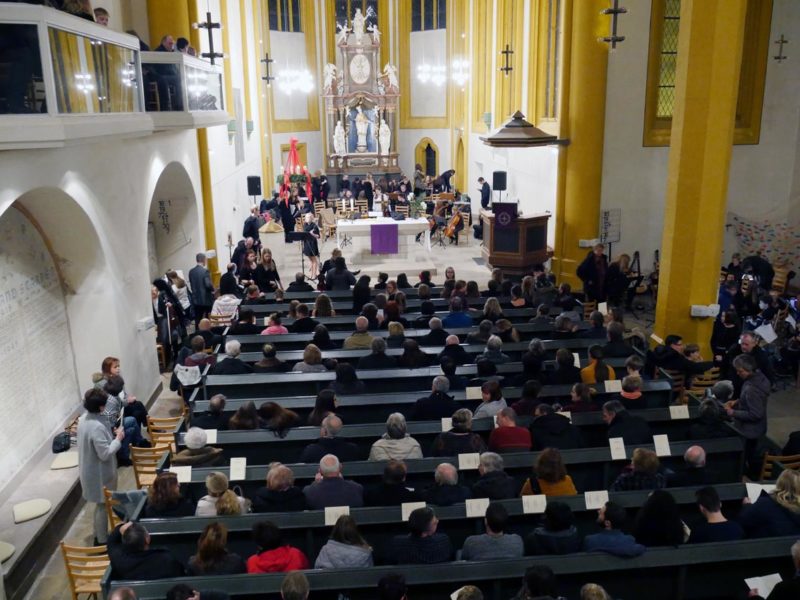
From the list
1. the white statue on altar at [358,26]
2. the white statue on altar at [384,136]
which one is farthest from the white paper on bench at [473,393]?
the white statue on altar at [358,26]

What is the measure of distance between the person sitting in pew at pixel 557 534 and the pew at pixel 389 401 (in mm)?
2734

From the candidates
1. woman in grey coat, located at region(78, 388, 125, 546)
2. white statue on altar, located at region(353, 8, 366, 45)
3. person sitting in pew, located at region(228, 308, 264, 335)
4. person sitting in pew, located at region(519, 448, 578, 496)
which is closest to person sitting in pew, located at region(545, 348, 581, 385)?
person sitting in pew, located at region(519, 448, 578, 496)

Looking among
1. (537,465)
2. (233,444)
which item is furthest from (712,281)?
(233,444)

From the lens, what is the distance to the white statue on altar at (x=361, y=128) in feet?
98.1

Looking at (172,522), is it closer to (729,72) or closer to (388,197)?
(729,72)

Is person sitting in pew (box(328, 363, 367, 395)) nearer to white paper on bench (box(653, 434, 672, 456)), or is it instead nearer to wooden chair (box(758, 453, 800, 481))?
white paper on bench (box(653, 434, 672, 456))

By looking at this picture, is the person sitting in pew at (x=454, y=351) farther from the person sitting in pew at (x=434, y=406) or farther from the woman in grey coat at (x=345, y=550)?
the woman in grey coat at (x=345, y=550)

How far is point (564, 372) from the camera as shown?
309 inches

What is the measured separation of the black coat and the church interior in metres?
0.05

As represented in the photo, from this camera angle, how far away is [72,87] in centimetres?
694

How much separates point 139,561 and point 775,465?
211 inches

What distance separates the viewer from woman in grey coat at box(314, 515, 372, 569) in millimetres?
4742

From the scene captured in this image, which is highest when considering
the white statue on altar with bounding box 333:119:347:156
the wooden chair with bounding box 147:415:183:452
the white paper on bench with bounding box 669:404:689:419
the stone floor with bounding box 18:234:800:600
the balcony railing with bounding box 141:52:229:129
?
the balcony railing with bounding box 141:52:229:129

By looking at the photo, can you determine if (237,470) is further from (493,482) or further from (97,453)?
(493,482)
